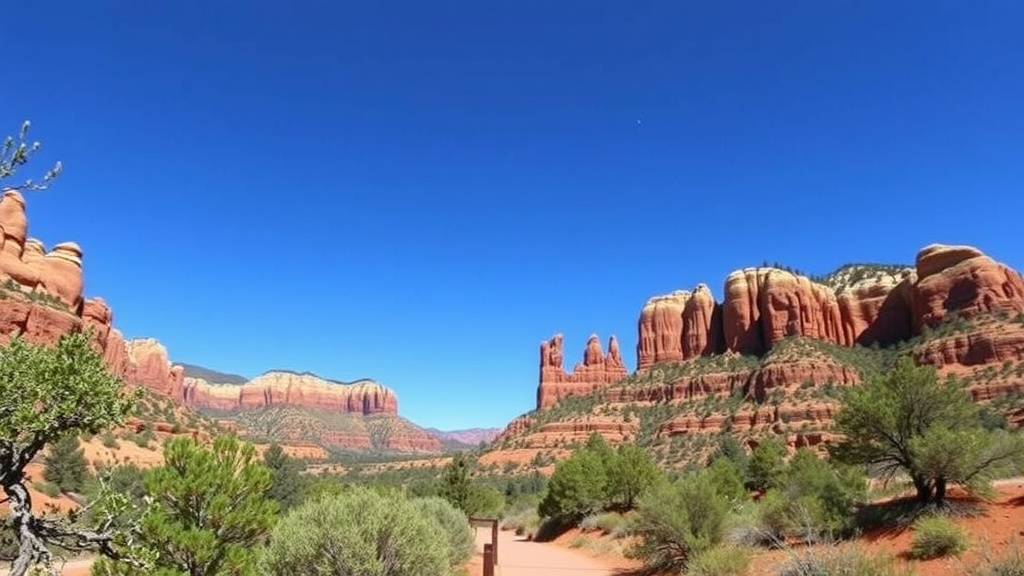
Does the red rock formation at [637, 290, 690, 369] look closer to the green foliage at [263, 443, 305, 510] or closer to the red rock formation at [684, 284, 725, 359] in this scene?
the red rock formation at [684, 284, 725, 359]

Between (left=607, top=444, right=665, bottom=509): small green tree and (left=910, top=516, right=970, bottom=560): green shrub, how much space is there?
1854 cm

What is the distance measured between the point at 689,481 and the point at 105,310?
264 feet

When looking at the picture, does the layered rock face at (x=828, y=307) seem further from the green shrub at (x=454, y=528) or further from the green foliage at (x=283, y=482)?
the green foliage at (x=283, y=482)

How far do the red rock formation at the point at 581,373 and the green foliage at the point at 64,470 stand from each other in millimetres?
102846

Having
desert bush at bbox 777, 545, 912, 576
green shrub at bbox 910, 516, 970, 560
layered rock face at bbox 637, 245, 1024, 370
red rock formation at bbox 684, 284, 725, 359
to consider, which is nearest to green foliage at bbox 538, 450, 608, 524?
green shrub at bbox 910, 516, 970, 560

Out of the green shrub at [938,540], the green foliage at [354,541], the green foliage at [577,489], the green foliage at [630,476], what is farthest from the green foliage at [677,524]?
the green foliage at [577,489]

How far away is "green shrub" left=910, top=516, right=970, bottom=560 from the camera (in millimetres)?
13312

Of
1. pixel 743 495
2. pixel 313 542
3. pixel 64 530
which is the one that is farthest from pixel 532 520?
pixel 64 530

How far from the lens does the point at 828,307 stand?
97.2 meters

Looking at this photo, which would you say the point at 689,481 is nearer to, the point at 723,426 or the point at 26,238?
the point at 723,426

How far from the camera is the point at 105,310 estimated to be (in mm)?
78000

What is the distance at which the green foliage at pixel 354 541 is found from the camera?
10.6 metres

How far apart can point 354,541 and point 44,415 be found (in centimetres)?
559

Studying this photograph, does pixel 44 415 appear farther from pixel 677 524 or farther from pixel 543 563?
pixel 543 563
